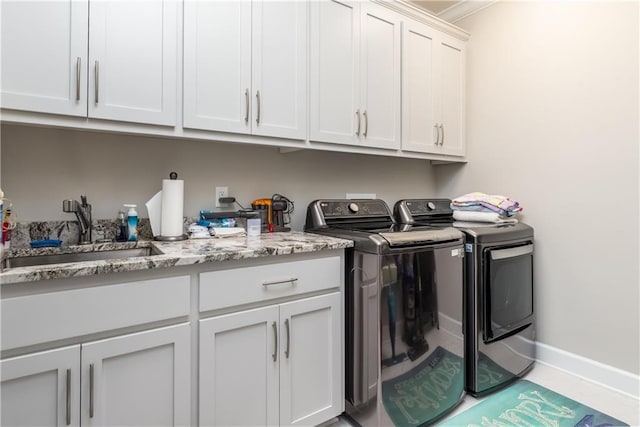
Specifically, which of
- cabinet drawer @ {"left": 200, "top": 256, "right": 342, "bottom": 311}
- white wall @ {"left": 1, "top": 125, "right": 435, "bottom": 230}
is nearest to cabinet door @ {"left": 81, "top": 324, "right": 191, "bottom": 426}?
cabinet drawer @ {"left": 200, "top": 256, "right": 342, "bottom": 311}

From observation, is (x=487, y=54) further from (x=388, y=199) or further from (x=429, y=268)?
(x=429, y=268)

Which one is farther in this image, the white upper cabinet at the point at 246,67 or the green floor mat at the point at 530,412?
the green floor mat at the point at 530,412

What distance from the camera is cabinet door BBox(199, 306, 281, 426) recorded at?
1232 mm

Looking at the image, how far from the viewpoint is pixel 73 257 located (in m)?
1.43

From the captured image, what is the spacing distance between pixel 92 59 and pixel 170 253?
80 cm

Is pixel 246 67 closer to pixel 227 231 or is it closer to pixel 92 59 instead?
pixel 92 59

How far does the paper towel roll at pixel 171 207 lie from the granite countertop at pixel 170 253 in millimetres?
70

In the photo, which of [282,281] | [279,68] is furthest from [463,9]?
[282,281]

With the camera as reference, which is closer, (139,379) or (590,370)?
(139,379)

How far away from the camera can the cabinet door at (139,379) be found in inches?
41.0

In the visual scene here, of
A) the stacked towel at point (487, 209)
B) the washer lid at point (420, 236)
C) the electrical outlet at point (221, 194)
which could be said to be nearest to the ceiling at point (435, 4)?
the stacked towel at point (487, 209)

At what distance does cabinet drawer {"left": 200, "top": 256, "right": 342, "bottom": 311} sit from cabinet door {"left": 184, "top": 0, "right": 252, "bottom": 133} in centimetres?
70

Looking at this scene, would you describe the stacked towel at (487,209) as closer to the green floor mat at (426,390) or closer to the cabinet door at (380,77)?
the cabinet door at (380,77)

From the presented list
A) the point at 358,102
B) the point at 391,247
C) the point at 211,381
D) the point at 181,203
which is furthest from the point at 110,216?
the point at 358,102
